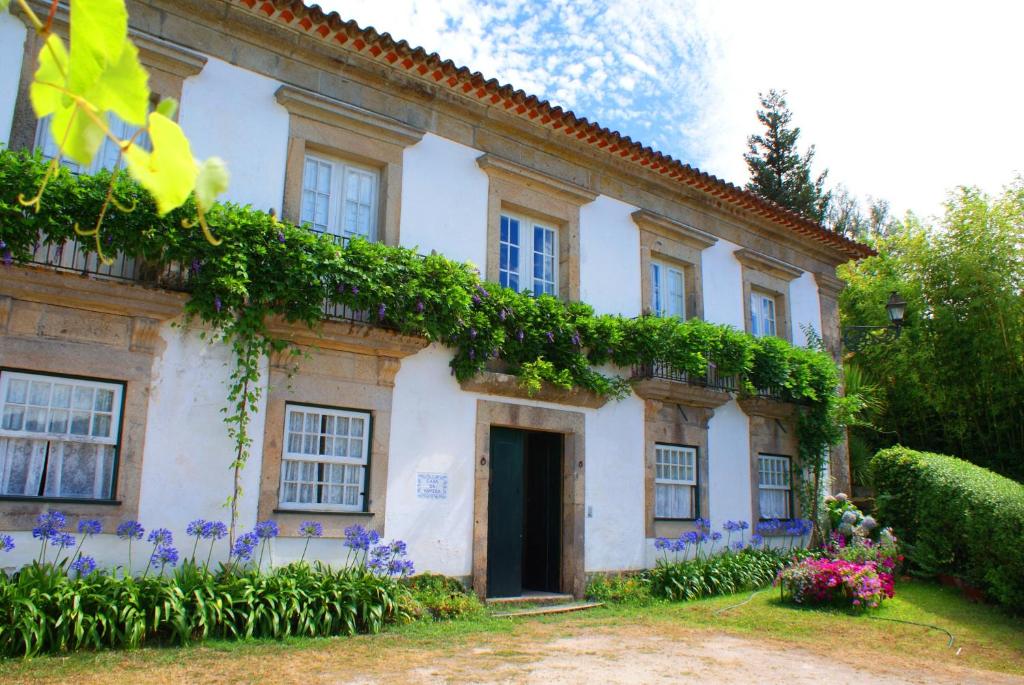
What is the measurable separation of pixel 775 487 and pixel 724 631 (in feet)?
16.0

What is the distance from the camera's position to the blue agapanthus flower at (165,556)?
6590mm

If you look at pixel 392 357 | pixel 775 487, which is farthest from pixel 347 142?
pixel 775 487

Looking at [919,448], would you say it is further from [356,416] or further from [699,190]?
[356,416]

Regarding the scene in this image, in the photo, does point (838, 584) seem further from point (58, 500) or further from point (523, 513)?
point (58, 500)

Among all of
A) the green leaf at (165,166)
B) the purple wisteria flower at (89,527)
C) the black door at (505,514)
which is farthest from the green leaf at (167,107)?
the black door at (505,514)

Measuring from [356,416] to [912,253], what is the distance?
1167 centimetres

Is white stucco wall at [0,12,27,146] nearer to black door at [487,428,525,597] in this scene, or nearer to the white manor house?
the white manor house

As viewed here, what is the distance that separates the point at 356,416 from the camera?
816 cm

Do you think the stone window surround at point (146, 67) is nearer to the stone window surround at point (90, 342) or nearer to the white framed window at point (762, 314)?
the stone window surround at point (90, 342)

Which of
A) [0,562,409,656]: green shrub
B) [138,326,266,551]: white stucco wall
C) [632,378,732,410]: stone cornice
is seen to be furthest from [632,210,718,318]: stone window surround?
[138,326,266,551]: white stucco wall

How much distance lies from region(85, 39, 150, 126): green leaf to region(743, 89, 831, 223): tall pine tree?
24.8 metres

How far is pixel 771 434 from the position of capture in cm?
1240

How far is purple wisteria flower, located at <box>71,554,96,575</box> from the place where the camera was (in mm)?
6164

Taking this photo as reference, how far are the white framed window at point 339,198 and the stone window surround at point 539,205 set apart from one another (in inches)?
57.4
